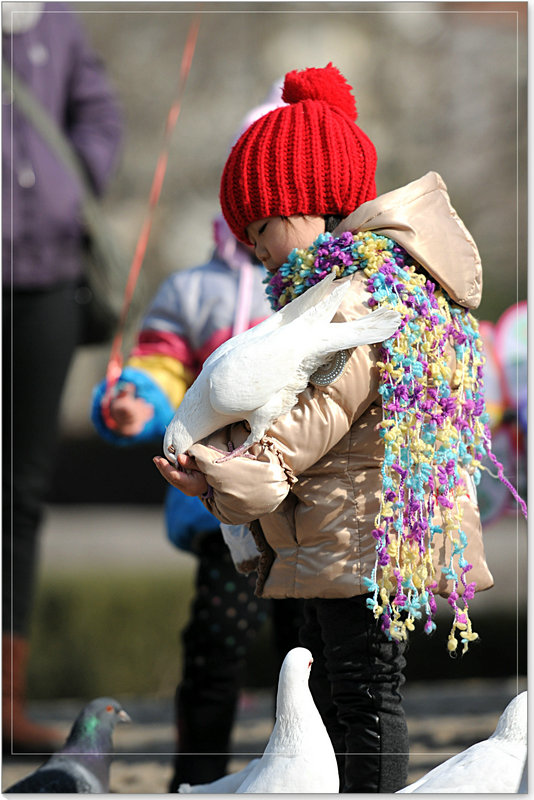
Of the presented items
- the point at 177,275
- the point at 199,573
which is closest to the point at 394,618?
the point at 199,573

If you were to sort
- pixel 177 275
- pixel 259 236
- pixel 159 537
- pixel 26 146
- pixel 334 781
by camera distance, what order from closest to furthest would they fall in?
1. pixel 334 781
2. pixel 259 236
3. pixel 177 275
4. pixel 26 146
5. pixel 159 537

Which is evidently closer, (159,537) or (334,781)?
(334,781)

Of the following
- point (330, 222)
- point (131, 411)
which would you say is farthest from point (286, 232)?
point (131, 411)

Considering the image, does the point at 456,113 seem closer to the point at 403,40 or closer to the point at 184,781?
the point at 403,40

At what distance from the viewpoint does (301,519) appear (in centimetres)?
136

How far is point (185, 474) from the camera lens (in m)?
1.24

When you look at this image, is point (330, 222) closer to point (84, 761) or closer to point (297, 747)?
point (297, 747)

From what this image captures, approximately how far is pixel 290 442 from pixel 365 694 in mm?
→ 362

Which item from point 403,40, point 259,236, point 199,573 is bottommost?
point 199,573

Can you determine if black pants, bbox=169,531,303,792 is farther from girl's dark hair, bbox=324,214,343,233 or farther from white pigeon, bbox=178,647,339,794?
girl's dark hair, bbox=324,214,343,233

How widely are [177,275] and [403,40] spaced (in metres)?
0.90

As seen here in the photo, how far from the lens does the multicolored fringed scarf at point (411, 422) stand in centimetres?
128

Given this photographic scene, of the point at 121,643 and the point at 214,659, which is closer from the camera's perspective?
the point at 214,659

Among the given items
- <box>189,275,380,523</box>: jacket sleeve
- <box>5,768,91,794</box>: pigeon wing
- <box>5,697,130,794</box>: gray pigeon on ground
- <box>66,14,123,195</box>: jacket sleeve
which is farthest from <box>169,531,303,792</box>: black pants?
<box>66,14,123,195</box>: jacket sleeve
